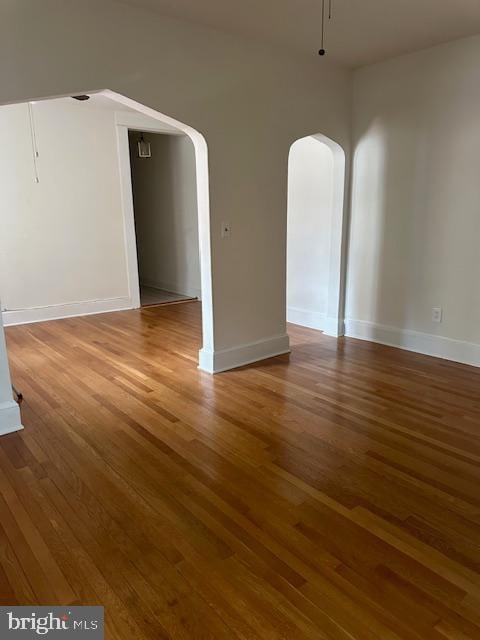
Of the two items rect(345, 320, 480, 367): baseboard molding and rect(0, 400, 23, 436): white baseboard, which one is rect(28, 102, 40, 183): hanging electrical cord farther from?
rect(345, 320, 480, 367): baseboard molding

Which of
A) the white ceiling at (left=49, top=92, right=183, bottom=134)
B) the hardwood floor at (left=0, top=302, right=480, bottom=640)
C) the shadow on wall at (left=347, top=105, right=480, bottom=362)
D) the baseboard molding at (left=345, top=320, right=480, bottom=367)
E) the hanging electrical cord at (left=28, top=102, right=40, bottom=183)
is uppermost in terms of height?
the white ceiling at (left=49, top=92, right=183, bottom=134)

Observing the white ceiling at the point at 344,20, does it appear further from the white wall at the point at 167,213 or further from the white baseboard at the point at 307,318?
the white wall at the point at 167,213

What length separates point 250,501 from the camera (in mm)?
2137

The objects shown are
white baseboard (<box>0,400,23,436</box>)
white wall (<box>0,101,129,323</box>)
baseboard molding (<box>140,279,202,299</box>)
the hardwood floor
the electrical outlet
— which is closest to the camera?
the hardwood floor

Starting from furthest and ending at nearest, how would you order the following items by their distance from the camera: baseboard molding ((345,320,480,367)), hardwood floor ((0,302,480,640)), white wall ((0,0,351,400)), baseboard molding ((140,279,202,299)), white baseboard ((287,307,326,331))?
baseboard molding ((140,279,202,299)), white baseboard ((287,307,326,331)), baseboard molding ((345,320,480,367)), white wall ((0,0,351,400)), hardwood floor ((0,302,480,640))

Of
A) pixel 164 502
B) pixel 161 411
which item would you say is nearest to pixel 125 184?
pixel 161 411

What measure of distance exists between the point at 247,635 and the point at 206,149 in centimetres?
310

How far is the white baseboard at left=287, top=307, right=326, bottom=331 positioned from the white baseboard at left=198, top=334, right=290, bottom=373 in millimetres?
888

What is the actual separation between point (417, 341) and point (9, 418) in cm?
357

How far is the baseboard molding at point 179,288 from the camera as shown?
278 inches

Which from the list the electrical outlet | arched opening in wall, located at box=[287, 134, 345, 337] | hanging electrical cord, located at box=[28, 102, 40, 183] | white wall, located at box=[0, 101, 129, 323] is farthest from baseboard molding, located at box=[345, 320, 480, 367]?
hanging electrical cord, located at box=[28, 102, 40, 183]

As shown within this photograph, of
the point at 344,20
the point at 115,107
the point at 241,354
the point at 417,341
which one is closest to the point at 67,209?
the point at 115,107

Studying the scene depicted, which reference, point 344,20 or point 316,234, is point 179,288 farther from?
point 344,20

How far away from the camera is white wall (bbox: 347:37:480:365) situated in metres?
3.78
